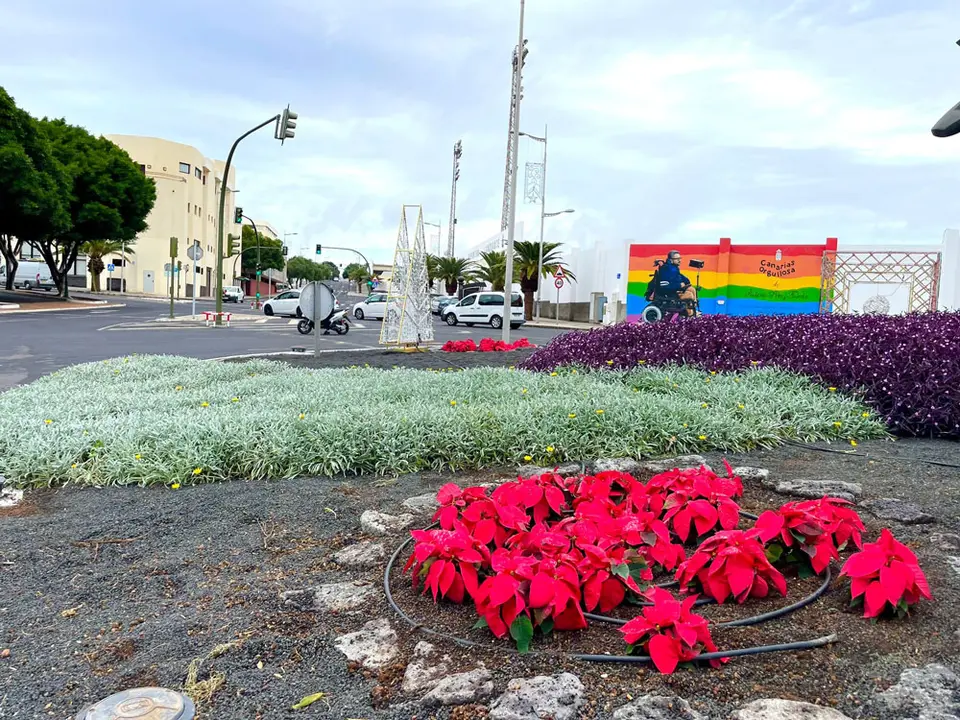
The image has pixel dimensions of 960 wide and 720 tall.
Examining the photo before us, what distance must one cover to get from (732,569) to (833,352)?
5378mm

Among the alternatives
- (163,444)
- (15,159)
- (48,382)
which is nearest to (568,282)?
(15,159)

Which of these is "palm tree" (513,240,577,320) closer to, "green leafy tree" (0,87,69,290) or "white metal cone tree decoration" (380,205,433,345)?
"green leafy tree" (0,87,69,290)

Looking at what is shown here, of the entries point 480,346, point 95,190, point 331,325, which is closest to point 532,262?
point 331,325

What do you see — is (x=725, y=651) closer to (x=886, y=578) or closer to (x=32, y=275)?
(x=886, y=578)

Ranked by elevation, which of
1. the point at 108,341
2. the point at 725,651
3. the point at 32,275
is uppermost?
the point at 32,275

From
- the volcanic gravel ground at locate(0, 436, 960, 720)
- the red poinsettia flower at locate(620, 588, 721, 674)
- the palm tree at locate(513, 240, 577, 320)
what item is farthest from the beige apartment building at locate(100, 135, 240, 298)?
the red poinsettia flower at locate(620, 588, 721, 674)

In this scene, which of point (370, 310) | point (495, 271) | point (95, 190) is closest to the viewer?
point (370, 310)

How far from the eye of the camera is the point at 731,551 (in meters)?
2.78

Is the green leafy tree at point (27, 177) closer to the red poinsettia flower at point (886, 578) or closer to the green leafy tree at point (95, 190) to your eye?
the green leafy tree at point (95, 190)

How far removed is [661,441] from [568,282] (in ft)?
138

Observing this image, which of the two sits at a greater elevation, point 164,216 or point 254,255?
point 164,216

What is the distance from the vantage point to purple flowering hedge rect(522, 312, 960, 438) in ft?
21.0

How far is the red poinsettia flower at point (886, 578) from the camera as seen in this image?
2570 millimetres

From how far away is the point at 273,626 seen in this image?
9.24 ft
